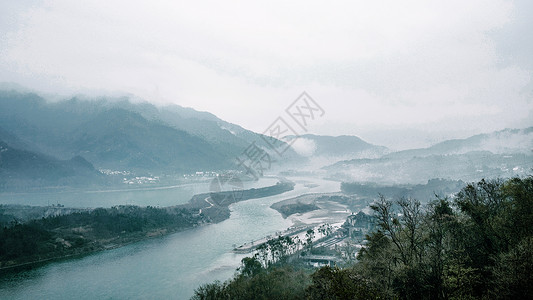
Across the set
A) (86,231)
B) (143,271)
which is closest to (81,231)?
(86,231)

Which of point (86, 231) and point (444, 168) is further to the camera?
point (444, 168)

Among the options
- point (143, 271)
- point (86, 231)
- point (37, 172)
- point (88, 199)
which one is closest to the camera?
point (143, 271)

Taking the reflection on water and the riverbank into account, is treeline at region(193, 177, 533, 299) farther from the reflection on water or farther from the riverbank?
the reflection on water

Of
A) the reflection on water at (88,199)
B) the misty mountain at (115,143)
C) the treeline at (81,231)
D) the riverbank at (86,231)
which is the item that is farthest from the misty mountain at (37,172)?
the riverbank at (86,231)

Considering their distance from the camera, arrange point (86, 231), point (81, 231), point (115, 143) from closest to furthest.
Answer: point (81, 231)
point (86, 231)
point (115, 143)

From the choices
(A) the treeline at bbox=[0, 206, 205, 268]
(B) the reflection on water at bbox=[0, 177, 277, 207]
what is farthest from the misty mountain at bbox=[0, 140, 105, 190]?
(A) the treeline at bbox=[0, 206, 205, 268]

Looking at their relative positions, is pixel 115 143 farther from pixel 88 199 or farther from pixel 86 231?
pixel 86 231
